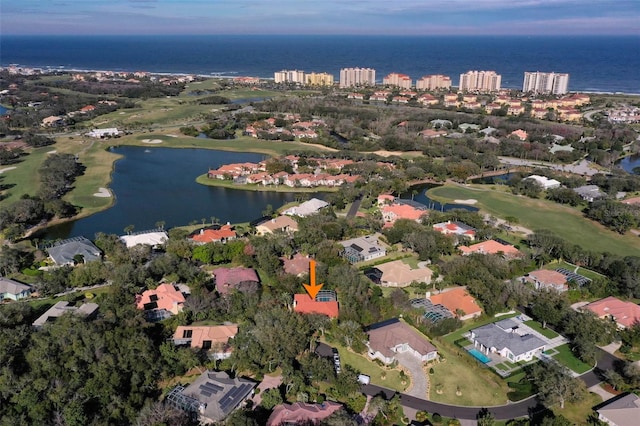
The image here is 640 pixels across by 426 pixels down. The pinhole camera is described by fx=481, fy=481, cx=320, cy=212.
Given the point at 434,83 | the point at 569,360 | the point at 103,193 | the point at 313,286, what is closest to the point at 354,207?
the point at 313,286

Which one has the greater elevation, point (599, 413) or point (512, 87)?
point (512, 87)

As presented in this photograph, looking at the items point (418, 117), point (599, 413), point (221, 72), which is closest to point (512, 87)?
point (418, 117)


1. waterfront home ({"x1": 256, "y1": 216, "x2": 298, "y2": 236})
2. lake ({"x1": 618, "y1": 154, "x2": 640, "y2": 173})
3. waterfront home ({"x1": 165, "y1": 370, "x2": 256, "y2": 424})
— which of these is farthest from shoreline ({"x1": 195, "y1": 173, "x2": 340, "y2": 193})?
lake ({"x1": 618, "y1": 154, "x2": 640, "y2": 173})

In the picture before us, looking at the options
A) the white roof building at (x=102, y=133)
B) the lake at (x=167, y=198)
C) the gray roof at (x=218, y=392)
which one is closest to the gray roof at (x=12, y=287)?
the lake at (x=167, y=198)

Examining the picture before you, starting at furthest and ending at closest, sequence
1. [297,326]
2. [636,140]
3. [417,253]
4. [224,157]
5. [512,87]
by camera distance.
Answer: [512,87] → [636,140] → [224,157] → [417,253] → [297,326]

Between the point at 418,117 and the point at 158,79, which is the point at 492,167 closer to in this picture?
the point at 418,117

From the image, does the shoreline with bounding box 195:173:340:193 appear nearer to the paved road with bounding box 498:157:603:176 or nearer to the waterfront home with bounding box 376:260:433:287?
the waterfront home with bounding box 376:260:433:287

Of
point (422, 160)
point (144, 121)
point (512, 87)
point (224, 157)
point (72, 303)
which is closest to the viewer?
point (72, 303)

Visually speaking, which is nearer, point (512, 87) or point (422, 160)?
point (422, 160)
